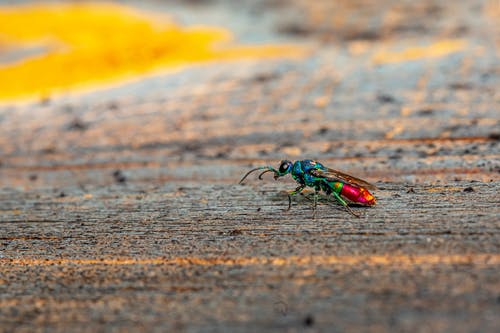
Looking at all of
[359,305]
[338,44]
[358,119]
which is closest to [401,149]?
[358,119]

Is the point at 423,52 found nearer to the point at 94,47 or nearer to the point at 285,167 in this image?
the point at 285,167

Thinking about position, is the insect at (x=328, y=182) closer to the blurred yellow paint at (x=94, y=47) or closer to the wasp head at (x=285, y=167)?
the wasp head at (x=285, y=167)

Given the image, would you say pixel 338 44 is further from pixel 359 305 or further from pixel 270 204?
pixel 359 305

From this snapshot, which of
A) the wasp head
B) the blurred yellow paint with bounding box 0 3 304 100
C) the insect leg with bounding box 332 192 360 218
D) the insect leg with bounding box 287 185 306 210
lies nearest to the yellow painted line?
the insect leg with bounding box 332 192 360 218

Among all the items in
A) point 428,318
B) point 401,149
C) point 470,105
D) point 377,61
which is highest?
point 377,61

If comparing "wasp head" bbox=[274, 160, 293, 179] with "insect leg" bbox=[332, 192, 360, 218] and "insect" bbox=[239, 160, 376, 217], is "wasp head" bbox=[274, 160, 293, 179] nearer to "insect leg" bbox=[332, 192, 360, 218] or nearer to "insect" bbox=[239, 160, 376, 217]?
"insect" bbox=[239, 160, 376, 217]

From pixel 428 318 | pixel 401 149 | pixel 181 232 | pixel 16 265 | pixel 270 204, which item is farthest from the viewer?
pixel 401 149

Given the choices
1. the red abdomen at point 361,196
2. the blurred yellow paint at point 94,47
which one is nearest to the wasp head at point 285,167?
the red abdomen at point 361,196
